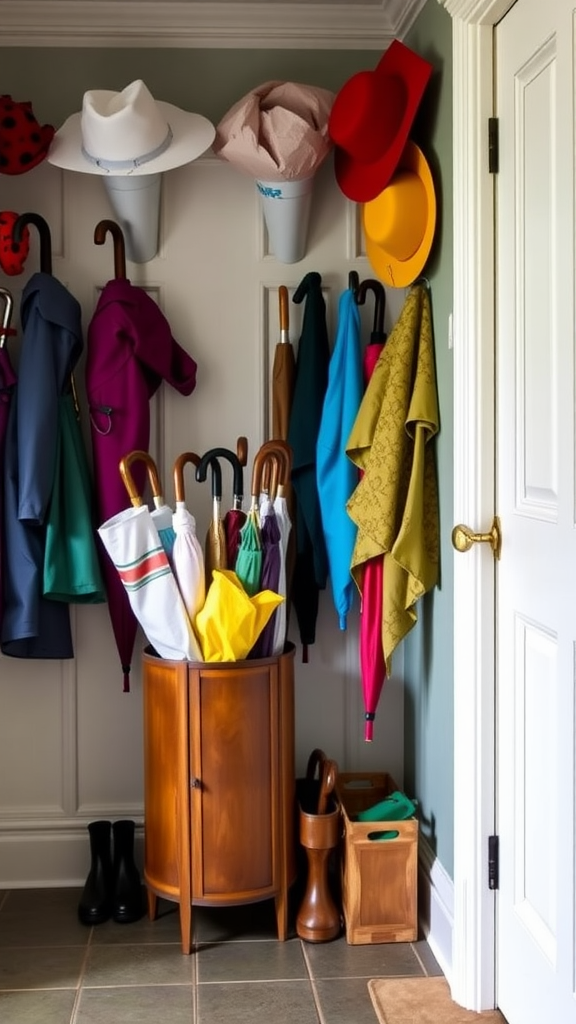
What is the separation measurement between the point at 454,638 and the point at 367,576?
380 millimetres

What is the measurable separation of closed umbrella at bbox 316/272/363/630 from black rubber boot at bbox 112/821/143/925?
0.84 m

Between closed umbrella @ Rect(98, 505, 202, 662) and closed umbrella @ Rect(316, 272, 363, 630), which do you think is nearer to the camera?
closed umbrella @ Rect(98, 505, 202, 662)

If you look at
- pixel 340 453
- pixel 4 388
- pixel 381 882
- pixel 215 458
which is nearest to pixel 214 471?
pixel 215 458

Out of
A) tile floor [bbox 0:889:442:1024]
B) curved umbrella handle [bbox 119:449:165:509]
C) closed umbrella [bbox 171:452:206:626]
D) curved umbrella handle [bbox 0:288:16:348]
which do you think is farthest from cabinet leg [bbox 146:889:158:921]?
curved umbrella handle [bbox 0:288:16:348]

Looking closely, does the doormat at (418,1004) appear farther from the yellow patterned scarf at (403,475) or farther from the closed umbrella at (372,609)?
the yellow patterned scarf at (403,475)

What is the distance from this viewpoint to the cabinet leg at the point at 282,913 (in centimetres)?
254

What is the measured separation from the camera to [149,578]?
2.46 metres

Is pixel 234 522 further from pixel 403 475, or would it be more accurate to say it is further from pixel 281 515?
pixel 403 475

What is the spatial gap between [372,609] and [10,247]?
1327 millimetres

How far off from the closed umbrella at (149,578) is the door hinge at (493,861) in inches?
31.1

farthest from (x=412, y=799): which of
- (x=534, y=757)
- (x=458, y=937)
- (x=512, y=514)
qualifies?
(x=512, y=514)

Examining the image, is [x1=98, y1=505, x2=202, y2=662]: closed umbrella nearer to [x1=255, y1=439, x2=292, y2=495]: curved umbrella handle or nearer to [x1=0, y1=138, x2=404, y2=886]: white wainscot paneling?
[x1=255, y1=439, x2=292, y2=495]: curved umbrella handle

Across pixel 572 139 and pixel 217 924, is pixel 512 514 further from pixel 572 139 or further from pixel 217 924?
pixel 217 924

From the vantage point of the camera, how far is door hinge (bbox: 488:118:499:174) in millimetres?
2125
